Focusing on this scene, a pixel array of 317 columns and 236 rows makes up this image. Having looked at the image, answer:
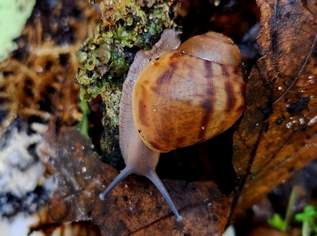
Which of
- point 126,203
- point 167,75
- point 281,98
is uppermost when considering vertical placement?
point 167,75

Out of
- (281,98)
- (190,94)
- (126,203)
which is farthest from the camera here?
(126,203)

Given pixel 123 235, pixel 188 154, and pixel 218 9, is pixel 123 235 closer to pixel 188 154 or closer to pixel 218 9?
pixel 188 154

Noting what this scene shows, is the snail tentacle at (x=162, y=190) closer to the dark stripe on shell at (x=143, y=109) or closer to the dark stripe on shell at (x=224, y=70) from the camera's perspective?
the dark stripe on shell at (x=143, y=109)

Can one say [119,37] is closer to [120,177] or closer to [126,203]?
[120,177]

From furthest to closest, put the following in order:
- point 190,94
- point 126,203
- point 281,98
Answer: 1. point 126,203
2. point 281,98
3. point 190,94

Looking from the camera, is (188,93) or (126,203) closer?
(188,93)

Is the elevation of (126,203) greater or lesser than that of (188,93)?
lesser

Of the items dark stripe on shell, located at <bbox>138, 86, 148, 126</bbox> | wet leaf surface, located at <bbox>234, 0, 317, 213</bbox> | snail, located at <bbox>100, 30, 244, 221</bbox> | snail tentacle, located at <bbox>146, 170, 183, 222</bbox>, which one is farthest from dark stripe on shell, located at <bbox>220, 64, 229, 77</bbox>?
snail tentacle, located at <bbox>146, 170, 183, 222</bbox>

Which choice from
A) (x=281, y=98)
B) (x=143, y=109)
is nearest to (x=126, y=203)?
(x=143, y=109)
